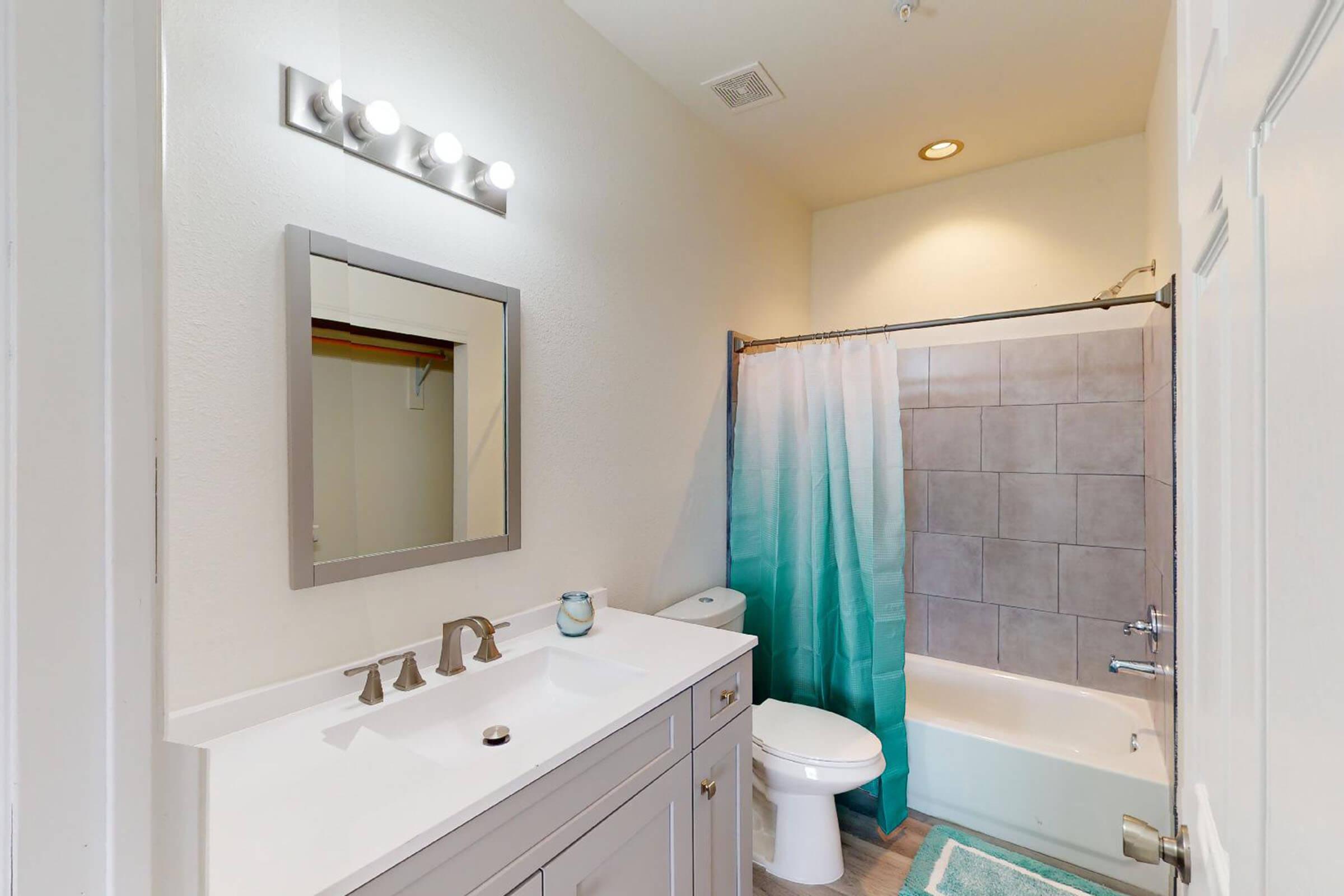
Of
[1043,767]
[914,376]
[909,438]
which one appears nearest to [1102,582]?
[1043,767]

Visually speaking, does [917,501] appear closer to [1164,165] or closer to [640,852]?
[1164,165]

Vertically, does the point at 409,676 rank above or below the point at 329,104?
below

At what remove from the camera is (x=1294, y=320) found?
31cm

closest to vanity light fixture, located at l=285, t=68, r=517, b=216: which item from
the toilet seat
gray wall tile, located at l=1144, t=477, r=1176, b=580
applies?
the toilet seat

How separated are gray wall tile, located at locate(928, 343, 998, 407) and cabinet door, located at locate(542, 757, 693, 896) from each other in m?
2.15

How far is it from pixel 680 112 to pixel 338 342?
63.3 inches

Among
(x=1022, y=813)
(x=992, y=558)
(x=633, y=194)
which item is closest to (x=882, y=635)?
(x=1022, y=813)

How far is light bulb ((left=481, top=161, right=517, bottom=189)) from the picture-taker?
1.49 m

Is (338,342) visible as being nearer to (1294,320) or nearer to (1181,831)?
(1294,320)

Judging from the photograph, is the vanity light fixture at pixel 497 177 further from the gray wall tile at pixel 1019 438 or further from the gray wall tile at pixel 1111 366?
the gray wall tile at pixel 1111 366

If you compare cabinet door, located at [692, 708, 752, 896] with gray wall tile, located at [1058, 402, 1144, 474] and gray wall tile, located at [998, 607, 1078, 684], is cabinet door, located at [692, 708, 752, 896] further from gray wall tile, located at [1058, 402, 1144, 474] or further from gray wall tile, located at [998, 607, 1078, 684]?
gray wall tile, located at [1058, 402, 1144, 474]

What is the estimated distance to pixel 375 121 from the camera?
1.24m

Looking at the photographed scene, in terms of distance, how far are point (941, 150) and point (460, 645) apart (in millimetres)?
2690

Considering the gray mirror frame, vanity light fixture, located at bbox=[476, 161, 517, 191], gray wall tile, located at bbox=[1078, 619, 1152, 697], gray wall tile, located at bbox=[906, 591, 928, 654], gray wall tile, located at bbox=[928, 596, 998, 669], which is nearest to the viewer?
the gray mirror frame
